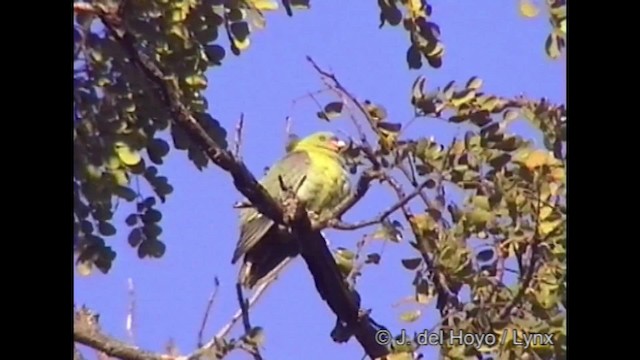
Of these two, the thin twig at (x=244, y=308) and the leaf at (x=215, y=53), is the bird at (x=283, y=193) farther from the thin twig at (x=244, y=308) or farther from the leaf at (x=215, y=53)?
the leaf at (x=215, y=53)

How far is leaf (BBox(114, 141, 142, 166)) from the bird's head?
0.68 feet

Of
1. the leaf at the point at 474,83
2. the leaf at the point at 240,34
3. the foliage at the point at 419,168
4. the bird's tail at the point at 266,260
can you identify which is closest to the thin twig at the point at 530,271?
the foliage at the point at 419,168

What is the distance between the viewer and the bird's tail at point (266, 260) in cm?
141

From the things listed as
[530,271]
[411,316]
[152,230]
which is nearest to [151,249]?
[152,230]

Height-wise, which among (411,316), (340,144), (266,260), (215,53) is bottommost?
(411,316)

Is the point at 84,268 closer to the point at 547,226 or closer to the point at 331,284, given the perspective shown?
the point at 331,284

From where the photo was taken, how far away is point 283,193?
1424 millimetres

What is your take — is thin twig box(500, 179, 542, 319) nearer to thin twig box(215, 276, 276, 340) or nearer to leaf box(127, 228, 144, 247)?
thin twig box(215, 276, 276, 340)

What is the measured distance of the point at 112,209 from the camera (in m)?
1.40

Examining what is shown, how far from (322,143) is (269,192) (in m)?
0.10

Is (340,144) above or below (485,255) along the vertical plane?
above
